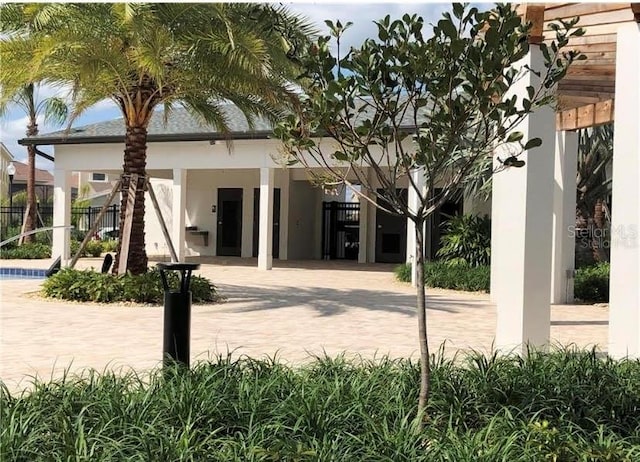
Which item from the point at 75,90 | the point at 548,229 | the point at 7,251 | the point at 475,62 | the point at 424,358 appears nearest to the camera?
the point at 475,62

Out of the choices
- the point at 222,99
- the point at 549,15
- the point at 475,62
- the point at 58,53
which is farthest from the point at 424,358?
the point at 222,99

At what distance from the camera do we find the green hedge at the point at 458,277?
16.1 m

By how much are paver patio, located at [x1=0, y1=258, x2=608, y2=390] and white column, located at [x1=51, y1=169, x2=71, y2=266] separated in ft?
23.1

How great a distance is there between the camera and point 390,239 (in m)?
26.6

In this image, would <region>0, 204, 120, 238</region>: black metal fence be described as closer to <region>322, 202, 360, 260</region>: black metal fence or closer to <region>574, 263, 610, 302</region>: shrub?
<region>322, 202, 360, 260</region>: black metal fence

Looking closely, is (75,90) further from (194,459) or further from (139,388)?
(194,459)

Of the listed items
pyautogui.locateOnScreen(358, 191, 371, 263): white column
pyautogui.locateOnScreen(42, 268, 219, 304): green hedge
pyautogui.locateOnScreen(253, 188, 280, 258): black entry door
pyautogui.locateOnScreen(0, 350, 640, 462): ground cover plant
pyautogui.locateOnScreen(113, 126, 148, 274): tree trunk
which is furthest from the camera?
pyautogui.locateOnScreen(253, 188, 280, 258): black entry door

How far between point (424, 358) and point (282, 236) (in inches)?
886

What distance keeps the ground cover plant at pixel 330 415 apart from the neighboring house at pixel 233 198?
52.2 ft

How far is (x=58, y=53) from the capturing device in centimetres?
1145

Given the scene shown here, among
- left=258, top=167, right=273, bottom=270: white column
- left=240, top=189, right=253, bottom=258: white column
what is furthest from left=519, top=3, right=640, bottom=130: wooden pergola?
left=240, top=189, right=253, bottom=258: white column

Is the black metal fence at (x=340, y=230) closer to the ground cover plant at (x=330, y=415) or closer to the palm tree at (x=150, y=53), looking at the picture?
the palm tree at (x=150, y=53)

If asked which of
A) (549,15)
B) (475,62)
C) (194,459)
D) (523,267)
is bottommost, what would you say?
(194,459)

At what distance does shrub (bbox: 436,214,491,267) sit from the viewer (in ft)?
58.9
